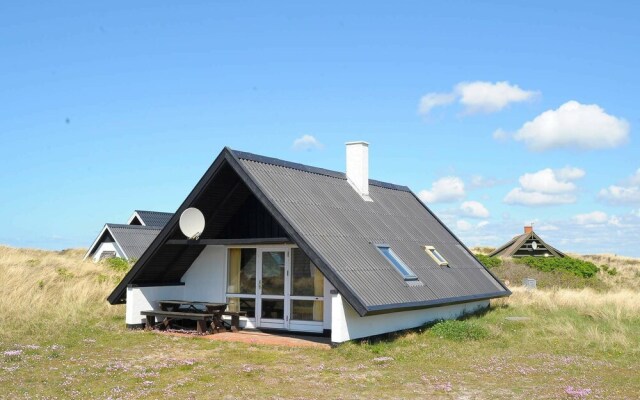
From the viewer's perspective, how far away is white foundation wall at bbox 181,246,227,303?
57.2ft

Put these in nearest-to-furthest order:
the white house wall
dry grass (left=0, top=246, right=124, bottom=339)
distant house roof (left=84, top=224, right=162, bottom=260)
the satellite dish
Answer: the satellite dish, dry grass (left=0, top=246, right=124, bottom=339), distant house roof (left=84, top=224, right=162, bottom=260), the white house wall

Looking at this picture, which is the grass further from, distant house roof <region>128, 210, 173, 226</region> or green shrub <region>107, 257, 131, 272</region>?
distant house roof <region>128, 210, 173, 226</region>

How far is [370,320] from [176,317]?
16.0 feet

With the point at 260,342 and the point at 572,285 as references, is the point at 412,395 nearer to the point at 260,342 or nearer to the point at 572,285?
the point at 260,342

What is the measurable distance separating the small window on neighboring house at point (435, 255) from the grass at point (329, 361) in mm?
1757

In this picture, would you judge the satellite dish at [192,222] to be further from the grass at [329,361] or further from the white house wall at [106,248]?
the white house wall at [106,248]

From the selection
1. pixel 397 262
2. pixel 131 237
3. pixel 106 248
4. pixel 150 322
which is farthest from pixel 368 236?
pixel 106 248

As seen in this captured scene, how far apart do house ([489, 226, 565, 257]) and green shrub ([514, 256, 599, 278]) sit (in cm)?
476

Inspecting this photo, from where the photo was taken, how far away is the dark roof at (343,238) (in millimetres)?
13859

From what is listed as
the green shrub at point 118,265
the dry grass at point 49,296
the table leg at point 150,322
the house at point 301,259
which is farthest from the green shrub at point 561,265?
the table leg at point 150,322

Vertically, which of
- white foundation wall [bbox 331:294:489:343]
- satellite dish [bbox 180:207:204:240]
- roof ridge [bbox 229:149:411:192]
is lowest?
white foundation wall [bbox 331:294:489:343]

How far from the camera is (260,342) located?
14555 millimetres

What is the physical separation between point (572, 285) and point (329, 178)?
21.5 meters

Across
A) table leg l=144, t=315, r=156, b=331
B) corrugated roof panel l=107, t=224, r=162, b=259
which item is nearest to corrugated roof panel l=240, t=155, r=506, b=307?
table leg l=144, t=315, r=156, b=331
